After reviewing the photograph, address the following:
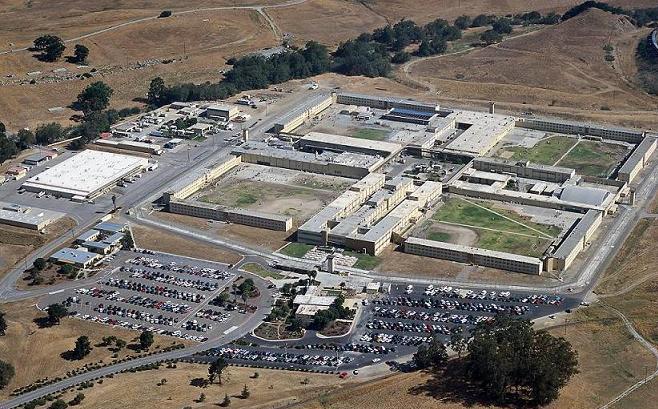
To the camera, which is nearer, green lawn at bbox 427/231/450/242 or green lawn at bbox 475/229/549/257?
green lawn at bbox 475/229/549/257

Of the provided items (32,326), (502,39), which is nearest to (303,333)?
(32,326)

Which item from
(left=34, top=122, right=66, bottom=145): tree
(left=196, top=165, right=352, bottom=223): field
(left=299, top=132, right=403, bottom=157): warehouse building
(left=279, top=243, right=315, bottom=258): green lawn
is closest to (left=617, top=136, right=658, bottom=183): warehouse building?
(left=299, top=132, right=403, bottom=157): warehouse building

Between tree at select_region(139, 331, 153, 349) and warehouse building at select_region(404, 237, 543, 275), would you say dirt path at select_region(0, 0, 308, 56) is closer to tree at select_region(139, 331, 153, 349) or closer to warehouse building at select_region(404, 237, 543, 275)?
warehouse building at select_region(404, 237, 543, 275)

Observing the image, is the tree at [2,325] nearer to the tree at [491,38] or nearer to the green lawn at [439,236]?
the green lawn at [439,236]

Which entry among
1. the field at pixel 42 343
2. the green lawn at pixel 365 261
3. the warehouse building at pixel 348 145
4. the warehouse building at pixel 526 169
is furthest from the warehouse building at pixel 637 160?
Answer: the field at pixel 42 343

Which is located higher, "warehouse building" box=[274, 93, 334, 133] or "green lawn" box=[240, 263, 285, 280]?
"warehouse building" box=[274, 93, 334, 133]

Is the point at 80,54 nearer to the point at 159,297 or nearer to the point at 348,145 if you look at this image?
the point at 348,145
